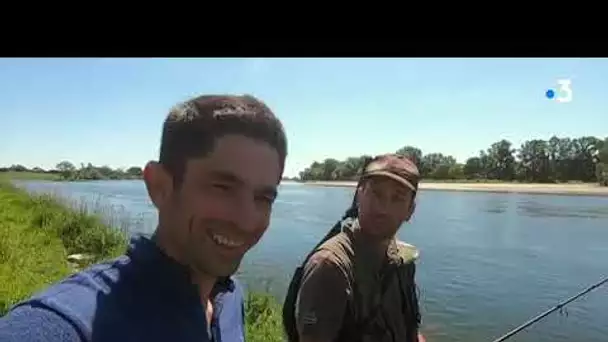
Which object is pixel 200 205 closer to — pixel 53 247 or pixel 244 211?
pixel 244 211

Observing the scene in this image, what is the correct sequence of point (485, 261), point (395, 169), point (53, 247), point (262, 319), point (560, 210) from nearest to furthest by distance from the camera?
point (395, 169) < point (262, 319) < point (53, 247) < point (485, 261) < point (560, 210)

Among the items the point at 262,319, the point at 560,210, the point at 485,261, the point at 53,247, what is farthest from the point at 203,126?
the point at 560,210

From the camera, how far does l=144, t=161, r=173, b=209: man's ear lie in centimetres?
62

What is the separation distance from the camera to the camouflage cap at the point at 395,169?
47.7 inches

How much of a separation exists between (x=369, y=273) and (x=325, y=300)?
0.11 metres

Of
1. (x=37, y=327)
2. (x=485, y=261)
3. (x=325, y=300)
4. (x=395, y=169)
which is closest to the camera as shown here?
(x=37, y=327)

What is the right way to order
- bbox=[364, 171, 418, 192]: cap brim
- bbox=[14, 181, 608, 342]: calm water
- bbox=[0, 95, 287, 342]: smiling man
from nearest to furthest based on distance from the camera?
bbox=[0, 95, 287, 342]: smiling man < bbox=[364, 171, 418, 192]: cap brim < bbox=[14, 181, 608, 342]: calm water

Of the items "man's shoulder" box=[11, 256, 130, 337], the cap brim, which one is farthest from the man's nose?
the cap brim

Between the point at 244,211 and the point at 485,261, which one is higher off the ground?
the point at 244,211

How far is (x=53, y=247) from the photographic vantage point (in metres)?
6.27

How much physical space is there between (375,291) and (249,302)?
9.60 ft

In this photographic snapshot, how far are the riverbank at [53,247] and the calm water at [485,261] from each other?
1.63ft

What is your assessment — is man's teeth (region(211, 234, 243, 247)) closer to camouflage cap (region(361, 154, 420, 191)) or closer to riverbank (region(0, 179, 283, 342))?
camouflage cap (region(361, 154, 420, 191))
